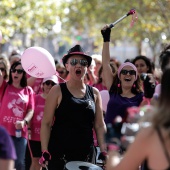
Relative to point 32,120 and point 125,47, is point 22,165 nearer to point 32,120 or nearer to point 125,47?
point 32,120

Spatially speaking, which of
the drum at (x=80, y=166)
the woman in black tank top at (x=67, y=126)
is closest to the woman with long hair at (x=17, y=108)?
the woman in black tank top at (x=67, y=126)

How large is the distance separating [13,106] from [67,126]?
2418 mm

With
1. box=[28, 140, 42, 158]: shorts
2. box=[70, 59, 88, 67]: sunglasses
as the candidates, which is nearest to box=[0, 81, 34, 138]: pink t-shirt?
box=[28, 140, 42, 158]: shorts

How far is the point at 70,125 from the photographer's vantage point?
7.00 m

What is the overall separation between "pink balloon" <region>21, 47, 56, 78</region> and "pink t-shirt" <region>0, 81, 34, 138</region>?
0.67 metres

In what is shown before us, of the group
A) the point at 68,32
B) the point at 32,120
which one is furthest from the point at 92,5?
the point at 32,120

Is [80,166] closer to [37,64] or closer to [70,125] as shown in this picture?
[70,125]

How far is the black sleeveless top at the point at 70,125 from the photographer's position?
6.97 meters

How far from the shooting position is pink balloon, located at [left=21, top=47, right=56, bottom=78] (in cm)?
869

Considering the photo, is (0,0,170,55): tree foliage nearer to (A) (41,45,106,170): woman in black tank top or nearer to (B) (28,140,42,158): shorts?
(B) (28,140,42,158): shorts

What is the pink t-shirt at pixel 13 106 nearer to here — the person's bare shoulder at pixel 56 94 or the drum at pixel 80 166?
the person's bare shoulder at pixel 56 94

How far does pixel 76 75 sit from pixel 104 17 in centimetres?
3118

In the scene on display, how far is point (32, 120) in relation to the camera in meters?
9.91

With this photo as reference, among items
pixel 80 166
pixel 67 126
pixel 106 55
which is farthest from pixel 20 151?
pixel 80 166
